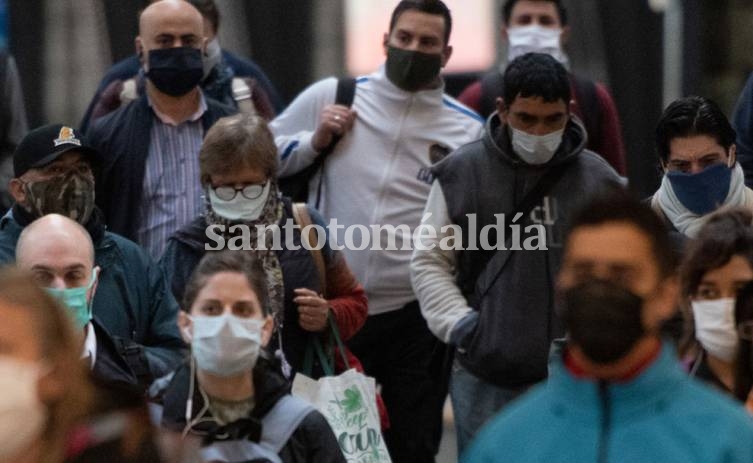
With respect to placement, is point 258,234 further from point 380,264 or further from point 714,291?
point 714,291

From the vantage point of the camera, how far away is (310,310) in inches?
292

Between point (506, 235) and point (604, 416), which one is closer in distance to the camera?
point (604, 416)

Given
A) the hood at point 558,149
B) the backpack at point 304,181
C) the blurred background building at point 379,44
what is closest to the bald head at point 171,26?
the backpack at point 304,181

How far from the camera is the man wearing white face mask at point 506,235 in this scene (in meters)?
7.38

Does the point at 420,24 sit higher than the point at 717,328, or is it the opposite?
the point at 420,24

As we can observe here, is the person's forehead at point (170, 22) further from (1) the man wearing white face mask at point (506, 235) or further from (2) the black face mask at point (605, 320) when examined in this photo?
(2) the black face mask at point (605, 320)

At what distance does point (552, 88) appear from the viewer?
7531 mm

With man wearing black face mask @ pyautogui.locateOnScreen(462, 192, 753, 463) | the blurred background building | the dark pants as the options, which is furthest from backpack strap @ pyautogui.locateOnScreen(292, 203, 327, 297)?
the blurred background building

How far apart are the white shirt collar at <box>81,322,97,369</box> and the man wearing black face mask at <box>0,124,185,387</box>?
0.14m

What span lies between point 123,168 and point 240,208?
1048 millimetres

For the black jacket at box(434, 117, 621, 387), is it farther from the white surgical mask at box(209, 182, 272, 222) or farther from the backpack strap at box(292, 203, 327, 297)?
the white surgical mask at box(209, 182, 272, 222)

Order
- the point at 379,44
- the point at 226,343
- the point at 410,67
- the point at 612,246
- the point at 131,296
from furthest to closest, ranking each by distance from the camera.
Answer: the point at 379,44
the point at 410,67
the point at 131,296
the point at 226,343
the point at 612,246

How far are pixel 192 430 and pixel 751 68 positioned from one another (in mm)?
7578

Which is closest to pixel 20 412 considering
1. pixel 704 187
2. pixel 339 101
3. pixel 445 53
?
pixel 704 187
